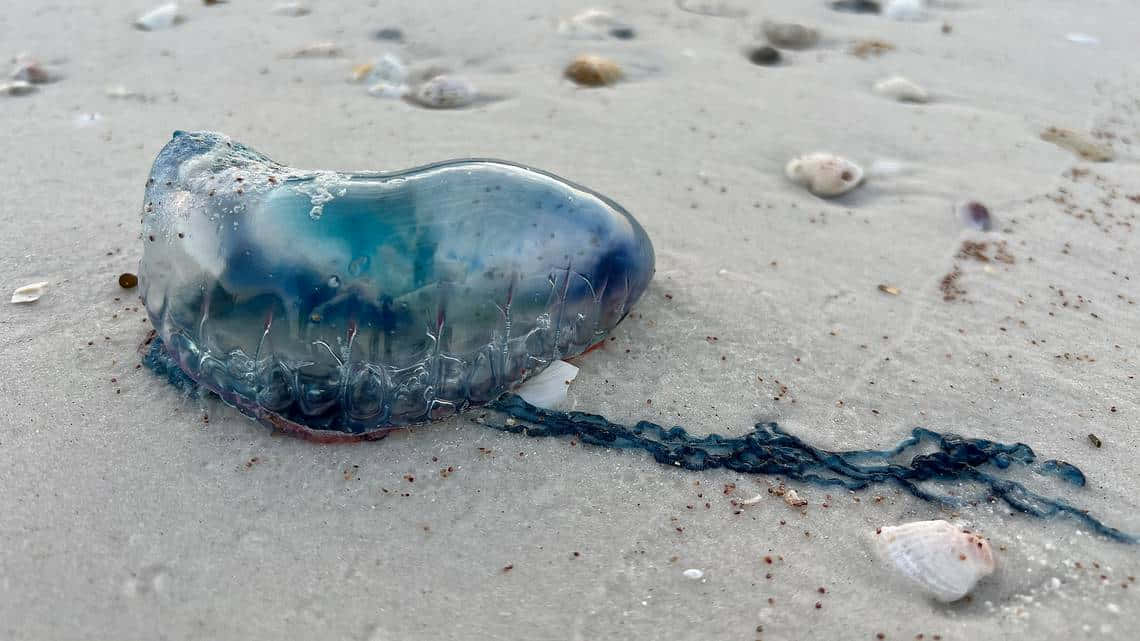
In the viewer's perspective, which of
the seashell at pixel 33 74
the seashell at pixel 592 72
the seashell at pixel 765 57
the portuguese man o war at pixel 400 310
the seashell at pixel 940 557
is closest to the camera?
the seashell at pixel 940 557

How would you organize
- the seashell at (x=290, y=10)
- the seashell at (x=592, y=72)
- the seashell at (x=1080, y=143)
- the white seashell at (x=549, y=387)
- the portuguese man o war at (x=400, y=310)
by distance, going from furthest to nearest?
the seashell at (x=290, y=10) < the seashell at (x=592, y=72) < the seashell at (x=1080, y=143) < the white seashell at (x=549, y=387) < the portuguese man o war at (x=400, y=310)

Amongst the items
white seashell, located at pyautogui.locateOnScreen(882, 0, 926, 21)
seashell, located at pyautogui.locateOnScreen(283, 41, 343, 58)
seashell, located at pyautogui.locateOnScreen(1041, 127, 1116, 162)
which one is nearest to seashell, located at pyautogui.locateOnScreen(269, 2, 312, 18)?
seashell, located at pyautogui.locateOnScreen(283, 41, 343, 58)

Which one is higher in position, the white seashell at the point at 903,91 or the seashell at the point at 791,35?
the seashell at the point at 791,35

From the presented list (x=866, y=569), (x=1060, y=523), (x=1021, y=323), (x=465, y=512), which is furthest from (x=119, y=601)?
(x=1021, y=323)

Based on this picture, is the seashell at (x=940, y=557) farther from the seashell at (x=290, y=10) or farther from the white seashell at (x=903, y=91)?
the seashell at (x=290, y=10)

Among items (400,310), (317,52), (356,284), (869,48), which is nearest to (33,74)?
(317,52)

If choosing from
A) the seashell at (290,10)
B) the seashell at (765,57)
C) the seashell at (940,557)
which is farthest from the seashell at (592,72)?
the seashell at (940,557)

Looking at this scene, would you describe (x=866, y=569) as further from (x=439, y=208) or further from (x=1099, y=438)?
→ (x=439, y=208)
